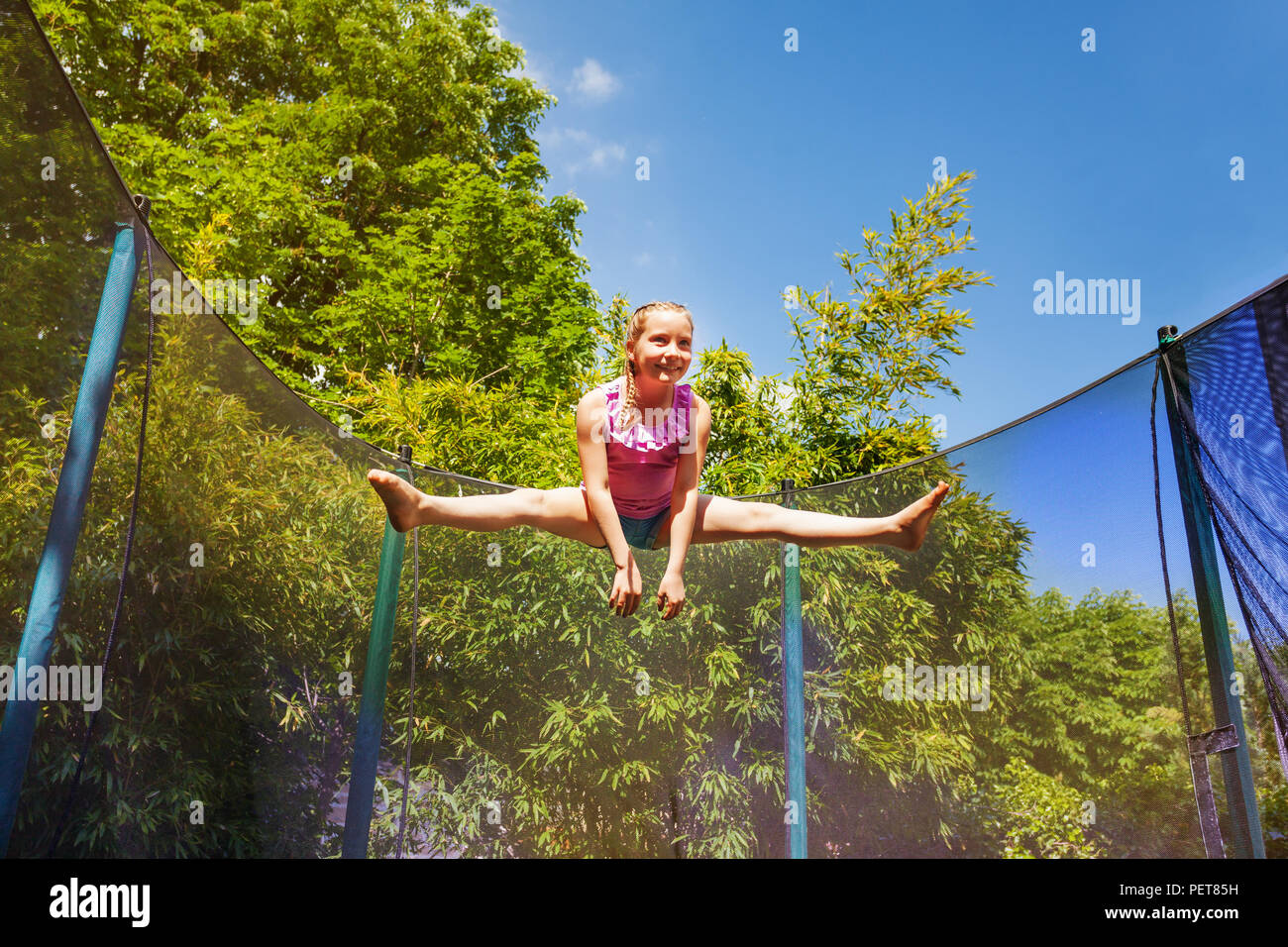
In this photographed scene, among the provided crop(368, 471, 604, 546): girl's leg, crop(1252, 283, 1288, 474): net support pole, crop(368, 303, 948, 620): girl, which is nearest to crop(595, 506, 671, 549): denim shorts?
crop(368, 303, 948, 620): girl

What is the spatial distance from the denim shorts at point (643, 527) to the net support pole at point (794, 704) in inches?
18.1

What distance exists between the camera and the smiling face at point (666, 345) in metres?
1.65

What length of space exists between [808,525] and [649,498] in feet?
1.23

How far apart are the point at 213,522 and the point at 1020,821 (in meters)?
1.84

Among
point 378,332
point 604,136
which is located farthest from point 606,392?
point 604,136

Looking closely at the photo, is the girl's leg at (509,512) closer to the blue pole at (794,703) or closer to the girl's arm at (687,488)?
the girl's arm at (687,488)

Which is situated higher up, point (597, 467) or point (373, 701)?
point (597, 467)

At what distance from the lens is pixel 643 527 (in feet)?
6.57

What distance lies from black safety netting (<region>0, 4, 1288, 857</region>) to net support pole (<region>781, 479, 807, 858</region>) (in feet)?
0.15

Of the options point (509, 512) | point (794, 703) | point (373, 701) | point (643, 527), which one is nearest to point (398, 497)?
point (509, 512)

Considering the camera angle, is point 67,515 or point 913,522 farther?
point 913,522

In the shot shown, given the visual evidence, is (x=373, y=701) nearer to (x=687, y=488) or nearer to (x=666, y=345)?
(x=687, y=488)

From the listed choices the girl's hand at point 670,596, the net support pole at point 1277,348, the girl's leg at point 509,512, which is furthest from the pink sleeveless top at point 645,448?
the net support pole at point 1277,348
